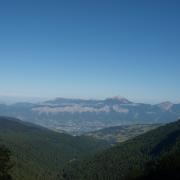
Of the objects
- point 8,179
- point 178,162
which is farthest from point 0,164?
point 178,162

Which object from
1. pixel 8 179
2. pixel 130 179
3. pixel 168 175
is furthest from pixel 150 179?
pixel 8 179

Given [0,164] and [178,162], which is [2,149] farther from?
[178,162]

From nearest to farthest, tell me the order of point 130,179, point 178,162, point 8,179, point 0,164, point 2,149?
point 8,179, point 0,164, point 2,149, point 178,162, point 130,179

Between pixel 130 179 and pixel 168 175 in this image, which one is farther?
pixel 130 179

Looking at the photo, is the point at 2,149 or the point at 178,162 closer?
the point at 2,149

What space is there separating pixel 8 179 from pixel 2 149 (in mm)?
15273

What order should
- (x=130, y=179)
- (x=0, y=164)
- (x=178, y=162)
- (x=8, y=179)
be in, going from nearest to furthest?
(x=8, y=179) → (x=0, y=164) → (x=178, y=162) → (x=130, y=179)

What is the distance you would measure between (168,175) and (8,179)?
4730 cm

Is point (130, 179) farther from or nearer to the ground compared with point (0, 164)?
nearer to the ground

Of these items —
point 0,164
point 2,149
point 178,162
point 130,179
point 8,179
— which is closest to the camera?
point 8,179

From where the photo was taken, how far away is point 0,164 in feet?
312

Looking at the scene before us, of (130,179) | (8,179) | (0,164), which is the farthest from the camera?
(130,179)

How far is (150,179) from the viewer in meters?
107

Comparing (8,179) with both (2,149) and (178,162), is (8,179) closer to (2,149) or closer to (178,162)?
(2,149)
